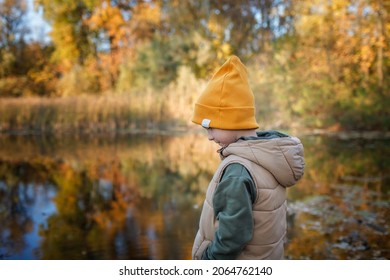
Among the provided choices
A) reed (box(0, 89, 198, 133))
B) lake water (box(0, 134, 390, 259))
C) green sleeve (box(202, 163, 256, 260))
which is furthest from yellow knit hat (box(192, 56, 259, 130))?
reed (box(0, 89, 198, 133))

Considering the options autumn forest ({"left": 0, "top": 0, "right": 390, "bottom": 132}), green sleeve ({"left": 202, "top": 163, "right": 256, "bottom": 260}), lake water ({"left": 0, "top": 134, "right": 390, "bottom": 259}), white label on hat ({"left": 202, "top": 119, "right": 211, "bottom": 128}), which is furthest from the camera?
autumn forest ({"left": 0, "top": 0, "right": 390, "bottom": 132})

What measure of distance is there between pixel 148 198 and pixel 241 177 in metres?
3.14

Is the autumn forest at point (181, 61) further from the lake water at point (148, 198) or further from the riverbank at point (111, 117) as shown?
the lake water at point (148, 198)

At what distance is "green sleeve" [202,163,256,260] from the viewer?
2.82 feet

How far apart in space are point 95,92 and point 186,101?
1493mm

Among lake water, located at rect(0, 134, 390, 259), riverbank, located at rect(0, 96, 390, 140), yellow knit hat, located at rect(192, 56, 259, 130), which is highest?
yellow knit hat, located at rect(192, 56, 259, 130)

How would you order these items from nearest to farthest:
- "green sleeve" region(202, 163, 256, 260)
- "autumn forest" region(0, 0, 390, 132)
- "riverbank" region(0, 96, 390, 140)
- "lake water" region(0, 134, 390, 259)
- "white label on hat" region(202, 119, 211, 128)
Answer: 1. "green sleeve" region(202, 163, 256, 260)
2. "white label on hat" region(202, 119, 211, 128)
3. "lake water" region(0, 134, 390, 259)
4. "autumn forest" region(0, 0, 390, 132)
5. "riverbank" region(0, 96, 390, 140)

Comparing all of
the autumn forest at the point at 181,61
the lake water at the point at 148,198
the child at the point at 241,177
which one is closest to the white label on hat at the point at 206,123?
the child at the point at 241,177

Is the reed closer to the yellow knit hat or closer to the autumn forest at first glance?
the autumn forest

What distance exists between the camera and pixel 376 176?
4.38m

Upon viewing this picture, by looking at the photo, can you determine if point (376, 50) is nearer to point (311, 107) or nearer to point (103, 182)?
point (311, 107)

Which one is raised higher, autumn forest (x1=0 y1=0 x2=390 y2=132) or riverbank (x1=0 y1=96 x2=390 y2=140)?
autumn forest (x1=0 y1=0 x2=390 y2=132)

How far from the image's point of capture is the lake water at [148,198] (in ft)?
8.98
